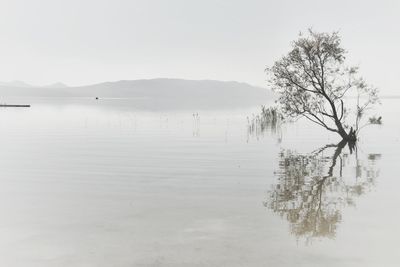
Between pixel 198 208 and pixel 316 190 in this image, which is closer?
pixel 198 208

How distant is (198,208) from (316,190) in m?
6.40

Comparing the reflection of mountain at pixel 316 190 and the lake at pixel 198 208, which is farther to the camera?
the reflection of mountain at pixel 316 190

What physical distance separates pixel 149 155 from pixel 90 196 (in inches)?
566

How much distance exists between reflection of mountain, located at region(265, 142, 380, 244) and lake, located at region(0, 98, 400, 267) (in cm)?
5

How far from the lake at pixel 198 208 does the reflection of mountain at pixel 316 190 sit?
2.0 inches

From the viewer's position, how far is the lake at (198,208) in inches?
497

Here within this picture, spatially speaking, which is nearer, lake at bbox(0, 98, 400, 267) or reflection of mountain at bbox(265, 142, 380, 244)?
lake at bbox(0, 98, 400, 267)

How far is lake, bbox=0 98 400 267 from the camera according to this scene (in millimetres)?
12625

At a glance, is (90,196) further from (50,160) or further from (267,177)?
(50,160)

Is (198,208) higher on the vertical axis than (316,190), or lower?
lower

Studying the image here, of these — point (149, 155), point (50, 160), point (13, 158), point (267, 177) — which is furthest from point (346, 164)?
point (13, 158)

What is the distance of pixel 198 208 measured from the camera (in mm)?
18000

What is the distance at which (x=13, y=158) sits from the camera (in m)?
32.5

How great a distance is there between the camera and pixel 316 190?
21.4 metres
